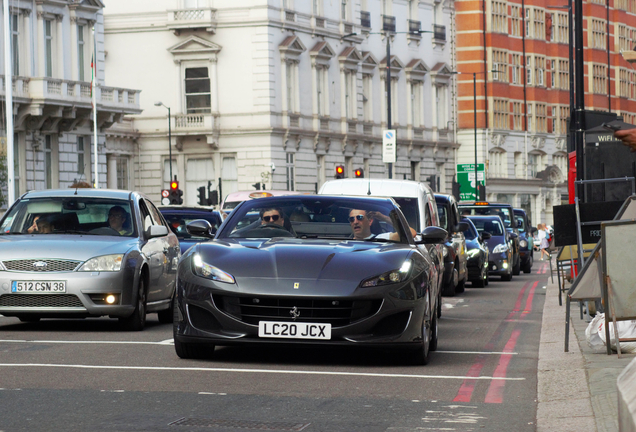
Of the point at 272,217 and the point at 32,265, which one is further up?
the point at 272,217

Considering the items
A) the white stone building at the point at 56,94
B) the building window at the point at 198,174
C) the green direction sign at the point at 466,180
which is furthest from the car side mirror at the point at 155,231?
the green direction sign at the point at 466,180

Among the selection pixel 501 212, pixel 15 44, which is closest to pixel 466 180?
pixel 15 44

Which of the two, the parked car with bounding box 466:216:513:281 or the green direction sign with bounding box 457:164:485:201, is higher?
the green direction sign with bounding box 457:164:485:201

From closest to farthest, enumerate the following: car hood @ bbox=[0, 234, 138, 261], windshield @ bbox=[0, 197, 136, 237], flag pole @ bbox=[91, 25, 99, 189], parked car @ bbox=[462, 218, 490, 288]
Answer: car hood @ bbox=[0, 234, 138, 261]
windshield @ bbox=[0, 197, 136, 237]
parked car @ bbox=[462, 218, 490, 288]
flag pole @ bbox=[91, 25, 99, 189]

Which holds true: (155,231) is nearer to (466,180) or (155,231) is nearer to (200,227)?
(200,227)

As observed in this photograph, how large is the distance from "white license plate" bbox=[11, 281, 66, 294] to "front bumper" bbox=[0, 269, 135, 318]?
3 cm

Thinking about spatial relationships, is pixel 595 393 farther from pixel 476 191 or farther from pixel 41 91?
pixel 476 191

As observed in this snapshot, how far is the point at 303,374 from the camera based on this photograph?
1070 centimetres

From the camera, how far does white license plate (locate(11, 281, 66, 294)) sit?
47.0ft

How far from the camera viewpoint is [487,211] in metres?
41.5

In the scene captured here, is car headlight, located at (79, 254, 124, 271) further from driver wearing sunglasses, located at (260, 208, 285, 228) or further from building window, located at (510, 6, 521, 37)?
building window, located at (510, 6, 521, 37)

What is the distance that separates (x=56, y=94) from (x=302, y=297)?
44.1 metres

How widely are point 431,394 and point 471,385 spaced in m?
0.70

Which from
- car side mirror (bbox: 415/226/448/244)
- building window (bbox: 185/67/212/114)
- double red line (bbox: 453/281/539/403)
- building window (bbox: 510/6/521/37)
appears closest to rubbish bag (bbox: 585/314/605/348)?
double red line (bbox: 453/281/539/403)
